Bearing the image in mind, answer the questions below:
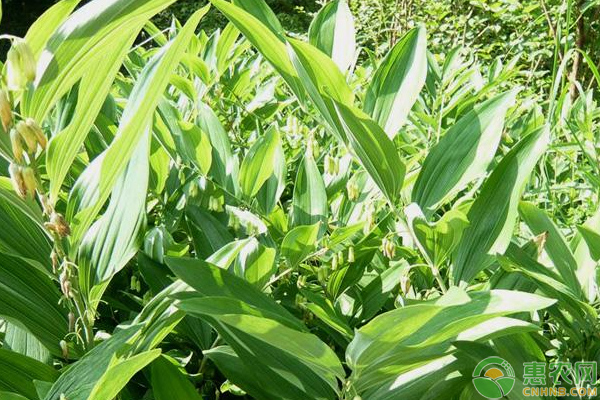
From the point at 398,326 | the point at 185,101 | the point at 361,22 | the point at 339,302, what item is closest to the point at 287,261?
the point at 339,302

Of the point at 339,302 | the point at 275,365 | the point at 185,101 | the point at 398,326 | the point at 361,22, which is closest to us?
the point at 398,326

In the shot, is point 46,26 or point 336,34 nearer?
point 46,26

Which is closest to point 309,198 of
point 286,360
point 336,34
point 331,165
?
point 331,165

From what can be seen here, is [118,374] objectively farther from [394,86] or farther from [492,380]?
[394,86]

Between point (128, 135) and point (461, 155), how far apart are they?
332 millimetres

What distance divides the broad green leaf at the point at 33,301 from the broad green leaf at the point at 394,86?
357 mm

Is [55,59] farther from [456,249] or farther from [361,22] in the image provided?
[361,22]

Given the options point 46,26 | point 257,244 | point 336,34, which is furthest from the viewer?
point 336,34

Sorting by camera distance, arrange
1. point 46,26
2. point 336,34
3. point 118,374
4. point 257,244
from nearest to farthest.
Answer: point 118,374 < point 46,26 < point 257,244 < point 336,34

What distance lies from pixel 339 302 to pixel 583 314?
27cm

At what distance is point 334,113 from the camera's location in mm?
614

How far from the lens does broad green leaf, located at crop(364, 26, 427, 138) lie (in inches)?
27.8

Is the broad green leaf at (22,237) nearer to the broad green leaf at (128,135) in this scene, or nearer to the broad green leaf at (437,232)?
the broad green leaf at (128,135)

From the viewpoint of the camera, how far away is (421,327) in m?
0.49
